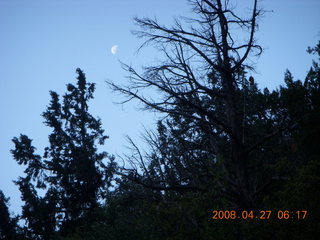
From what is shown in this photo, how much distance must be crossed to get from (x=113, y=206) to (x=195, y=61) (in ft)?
24.9

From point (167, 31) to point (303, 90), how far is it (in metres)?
14.3

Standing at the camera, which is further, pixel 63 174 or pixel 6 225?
pixel 6 225

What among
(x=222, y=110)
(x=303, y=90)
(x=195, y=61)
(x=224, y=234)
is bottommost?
(x=224, y=234)

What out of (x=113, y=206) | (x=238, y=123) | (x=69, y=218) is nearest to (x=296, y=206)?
(x=238, y=123)

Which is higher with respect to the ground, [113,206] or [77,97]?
[77,97]

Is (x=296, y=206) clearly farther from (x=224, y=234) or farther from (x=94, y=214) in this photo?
(x=94, y=214)

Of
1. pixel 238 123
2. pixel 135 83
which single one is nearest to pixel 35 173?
pixel 135 83

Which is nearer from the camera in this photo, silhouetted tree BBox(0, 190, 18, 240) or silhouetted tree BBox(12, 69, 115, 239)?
silhouetted tree BBox(12, 69, 115, 239)

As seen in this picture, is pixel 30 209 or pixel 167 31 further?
pixel 30 209

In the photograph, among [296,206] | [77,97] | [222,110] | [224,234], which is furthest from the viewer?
[77,97]

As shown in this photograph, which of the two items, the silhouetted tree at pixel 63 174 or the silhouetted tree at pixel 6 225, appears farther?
the silhouetted tree at pixel 6 225

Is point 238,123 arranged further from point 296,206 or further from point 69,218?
point 69,218

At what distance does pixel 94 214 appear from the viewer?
17.7 m

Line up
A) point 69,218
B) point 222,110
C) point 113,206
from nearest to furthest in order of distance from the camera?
point 222,110
point 113,206
point 69,218
